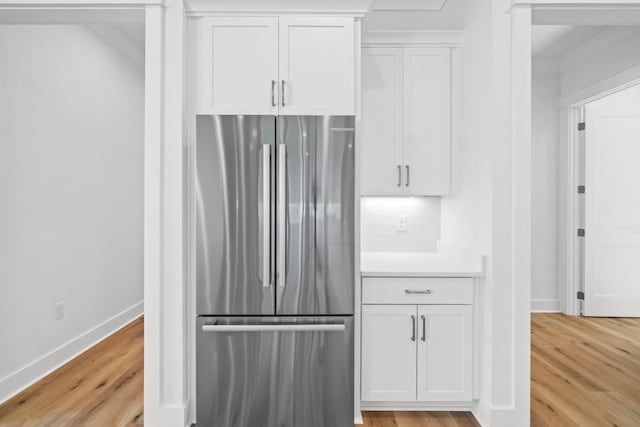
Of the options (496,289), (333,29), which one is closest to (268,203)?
(333,29)

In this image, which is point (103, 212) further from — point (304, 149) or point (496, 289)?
point (496, 289)

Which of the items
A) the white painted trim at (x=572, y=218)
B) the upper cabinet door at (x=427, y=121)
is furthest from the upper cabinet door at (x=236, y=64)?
the white painted trim at (x=572, y=218)

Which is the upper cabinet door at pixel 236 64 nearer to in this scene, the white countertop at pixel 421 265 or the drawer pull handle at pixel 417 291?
the white countertop at pixel 421 265

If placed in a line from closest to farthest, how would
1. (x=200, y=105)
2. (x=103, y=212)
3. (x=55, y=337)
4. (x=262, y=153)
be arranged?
1. (x=262, y=153)
2. (x=200, y=105)
3. (x=55, y=337)
4. (x=103, y=212)

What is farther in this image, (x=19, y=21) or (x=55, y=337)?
(x=55, y=337)

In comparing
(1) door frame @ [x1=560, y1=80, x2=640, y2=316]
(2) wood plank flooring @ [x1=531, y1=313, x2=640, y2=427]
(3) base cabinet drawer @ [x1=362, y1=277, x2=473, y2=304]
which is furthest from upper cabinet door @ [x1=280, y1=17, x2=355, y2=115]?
(1) door frame @ [x1=560, y1=80, x2=640, y2=316]

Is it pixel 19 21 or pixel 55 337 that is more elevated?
pixel 19 21

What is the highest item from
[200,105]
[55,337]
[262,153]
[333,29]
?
[333,29]

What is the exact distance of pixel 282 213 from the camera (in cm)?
221

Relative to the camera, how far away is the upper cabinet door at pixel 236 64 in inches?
91.7

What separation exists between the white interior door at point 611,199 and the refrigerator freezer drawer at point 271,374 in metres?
3.71

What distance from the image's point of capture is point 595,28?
392 cm

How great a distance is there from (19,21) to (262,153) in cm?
170

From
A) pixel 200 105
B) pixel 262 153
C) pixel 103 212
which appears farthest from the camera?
pixel 103 212
